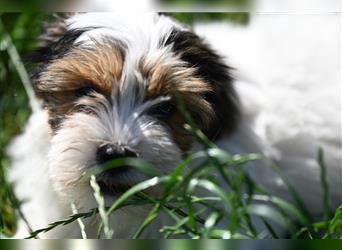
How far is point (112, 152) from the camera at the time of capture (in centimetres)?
176

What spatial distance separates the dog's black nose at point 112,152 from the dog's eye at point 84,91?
22 cm

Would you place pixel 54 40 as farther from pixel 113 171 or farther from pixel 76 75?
Answer: pixel 113 171

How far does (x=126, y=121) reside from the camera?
1.88 m

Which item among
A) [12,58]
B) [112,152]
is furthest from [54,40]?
[112,152]

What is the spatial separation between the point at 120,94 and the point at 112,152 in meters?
0.23

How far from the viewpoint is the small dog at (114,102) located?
1822 millimetres

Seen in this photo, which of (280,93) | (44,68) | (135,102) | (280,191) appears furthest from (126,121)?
(280,93)

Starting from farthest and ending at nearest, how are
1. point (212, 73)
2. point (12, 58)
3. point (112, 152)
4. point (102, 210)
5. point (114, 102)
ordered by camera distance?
point (12, 58), point (212, 73), point (114, 102), point (112, 152), point (102, 210)

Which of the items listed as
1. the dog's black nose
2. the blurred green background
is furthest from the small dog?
the blurred green background

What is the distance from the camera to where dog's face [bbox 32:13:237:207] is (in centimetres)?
182

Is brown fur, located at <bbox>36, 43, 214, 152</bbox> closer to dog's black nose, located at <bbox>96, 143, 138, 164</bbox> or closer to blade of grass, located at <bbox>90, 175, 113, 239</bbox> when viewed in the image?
dog's black nose, located at <bbox>96, 143, 138, 164</bbox>

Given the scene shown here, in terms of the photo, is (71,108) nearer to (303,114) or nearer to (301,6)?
(301,6)

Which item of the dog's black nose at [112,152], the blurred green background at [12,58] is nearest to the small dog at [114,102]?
the dog's black nose at [112,152]

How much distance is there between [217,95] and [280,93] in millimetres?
649
